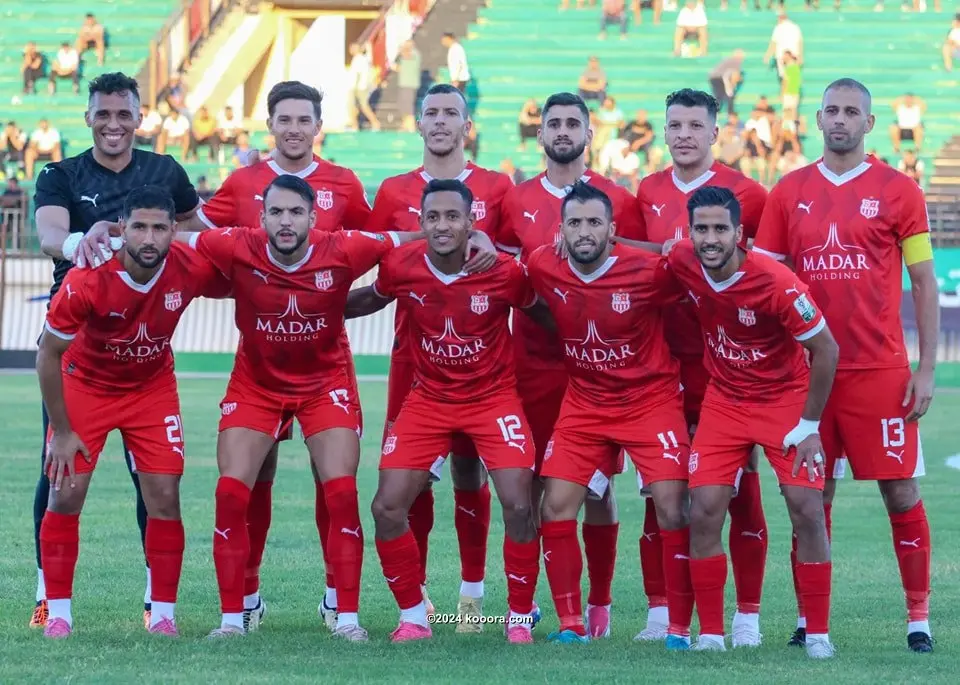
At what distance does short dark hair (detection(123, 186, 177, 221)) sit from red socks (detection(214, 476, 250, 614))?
3.97 feet

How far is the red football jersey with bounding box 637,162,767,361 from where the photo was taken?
24.1ft

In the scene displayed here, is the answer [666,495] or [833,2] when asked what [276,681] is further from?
[833,2]

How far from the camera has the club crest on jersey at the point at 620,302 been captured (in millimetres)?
6938

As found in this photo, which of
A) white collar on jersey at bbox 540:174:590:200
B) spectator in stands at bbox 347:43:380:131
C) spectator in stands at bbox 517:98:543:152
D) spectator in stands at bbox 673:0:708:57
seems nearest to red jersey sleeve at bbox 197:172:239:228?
white collar on jersey at bbox 540:174:590:200

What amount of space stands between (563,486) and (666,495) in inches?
17.5

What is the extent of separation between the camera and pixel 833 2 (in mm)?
29859

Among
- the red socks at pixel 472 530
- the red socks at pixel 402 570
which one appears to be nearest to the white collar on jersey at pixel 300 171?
the red socks at pixel 472 530

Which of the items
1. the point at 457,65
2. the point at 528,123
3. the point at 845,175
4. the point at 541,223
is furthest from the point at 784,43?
the point at 845,175

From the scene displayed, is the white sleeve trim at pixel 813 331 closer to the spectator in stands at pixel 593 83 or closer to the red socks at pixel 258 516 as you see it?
the red socks at pixel 258 516

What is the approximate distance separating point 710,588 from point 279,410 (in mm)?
2058

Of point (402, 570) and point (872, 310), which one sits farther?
point (402, 570)

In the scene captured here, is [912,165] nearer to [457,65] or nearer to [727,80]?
[727,80]

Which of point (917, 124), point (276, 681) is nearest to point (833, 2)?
point (917, 124)

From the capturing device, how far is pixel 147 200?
22.0 ft
